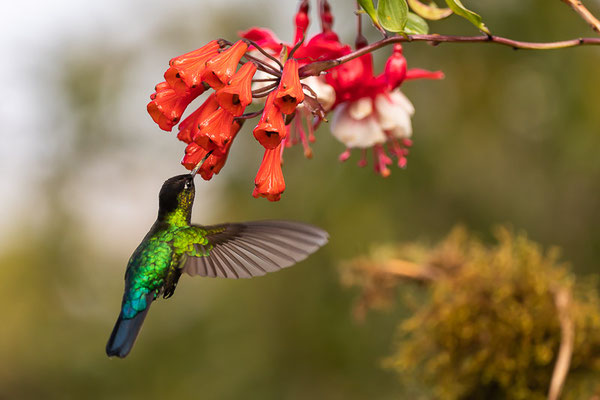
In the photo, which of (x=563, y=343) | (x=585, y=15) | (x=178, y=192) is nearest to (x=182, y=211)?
(x=178, y=192)

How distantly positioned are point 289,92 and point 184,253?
0.51 m

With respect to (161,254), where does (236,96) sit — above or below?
above

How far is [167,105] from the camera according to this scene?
3.19 ft

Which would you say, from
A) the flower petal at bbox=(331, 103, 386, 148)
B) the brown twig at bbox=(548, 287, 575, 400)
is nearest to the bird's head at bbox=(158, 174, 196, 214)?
the flower petal at bbox=(331, 103, 386, 148)

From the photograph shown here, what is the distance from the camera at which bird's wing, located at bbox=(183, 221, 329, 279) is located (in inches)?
44.3

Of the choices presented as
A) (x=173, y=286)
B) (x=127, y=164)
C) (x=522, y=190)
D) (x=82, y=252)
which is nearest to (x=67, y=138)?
(x=127, y=164)

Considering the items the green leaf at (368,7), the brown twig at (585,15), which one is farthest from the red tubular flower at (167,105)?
the brown twig at (585,15)

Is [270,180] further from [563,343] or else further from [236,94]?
[563,343]

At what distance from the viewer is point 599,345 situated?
1.58 metres

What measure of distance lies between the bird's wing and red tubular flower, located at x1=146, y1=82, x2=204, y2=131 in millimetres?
261

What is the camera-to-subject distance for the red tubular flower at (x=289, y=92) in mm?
932

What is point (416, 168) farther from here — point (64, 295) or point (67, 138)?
point (64, 295)

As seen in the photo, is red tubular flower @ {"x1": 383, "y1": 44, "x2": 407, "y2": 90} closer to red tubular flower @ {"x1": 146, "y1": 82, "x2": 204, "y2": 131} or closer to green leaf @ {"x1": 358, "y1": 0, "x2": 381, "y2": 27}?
green leaf @ {"x1": 358, "y1": 0, "x2": 381, "y2": 27}

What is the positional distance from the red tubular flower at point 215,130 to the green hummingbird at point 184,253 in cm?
24
